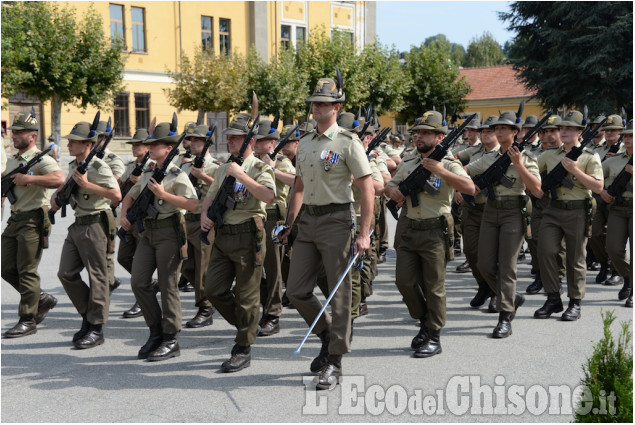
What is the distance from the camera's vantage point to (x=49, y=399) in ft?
17.5

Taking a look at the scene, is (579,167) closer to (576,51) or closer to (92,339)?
(92,339)

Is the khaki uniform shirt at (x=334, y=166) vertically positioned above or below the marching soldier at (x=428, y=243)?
above

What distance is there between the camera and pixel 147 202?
6.46 m

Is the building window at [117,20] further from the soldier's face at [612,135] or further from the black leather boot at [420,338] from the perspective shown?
the black leather boot at [420,338]

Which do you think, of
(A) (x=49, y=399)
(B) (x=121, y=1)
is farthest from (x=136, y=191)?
(B) (x=121, y=1)

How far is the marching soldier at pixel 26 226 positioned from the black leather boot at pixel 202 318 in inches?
59.2

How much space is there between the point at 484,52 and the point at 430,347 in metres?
74.9

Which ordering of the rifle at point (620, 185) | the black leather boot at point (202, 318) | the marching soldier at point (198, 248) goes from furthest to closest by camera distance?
1. the rifle at point (620, 185)
2. the marching soldier at point (198, 248)
3. the black leather boot at point (202, 318)

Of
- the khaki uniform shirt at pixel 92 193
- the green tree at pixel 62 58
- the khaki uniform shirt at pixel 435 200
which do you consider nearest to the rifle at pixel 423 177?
the khaki uniform shirt at pixel 435 200

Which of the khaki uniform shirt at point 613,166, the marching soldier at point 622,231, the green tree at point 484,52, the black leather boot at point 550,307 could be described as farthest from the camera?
the green tree at point 484,52

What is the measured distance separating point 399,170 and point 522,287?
3.79 meters

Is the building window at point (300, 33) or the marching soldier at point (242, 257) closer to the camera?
the marching soldier at point (242, 257)

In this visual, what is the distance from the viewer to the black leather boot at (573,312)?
7.68 metres

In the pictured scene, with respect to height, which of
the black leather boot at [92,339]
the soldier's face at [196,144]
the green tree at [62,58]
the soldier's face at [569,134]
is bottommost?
the black leather boot at [92,339]
